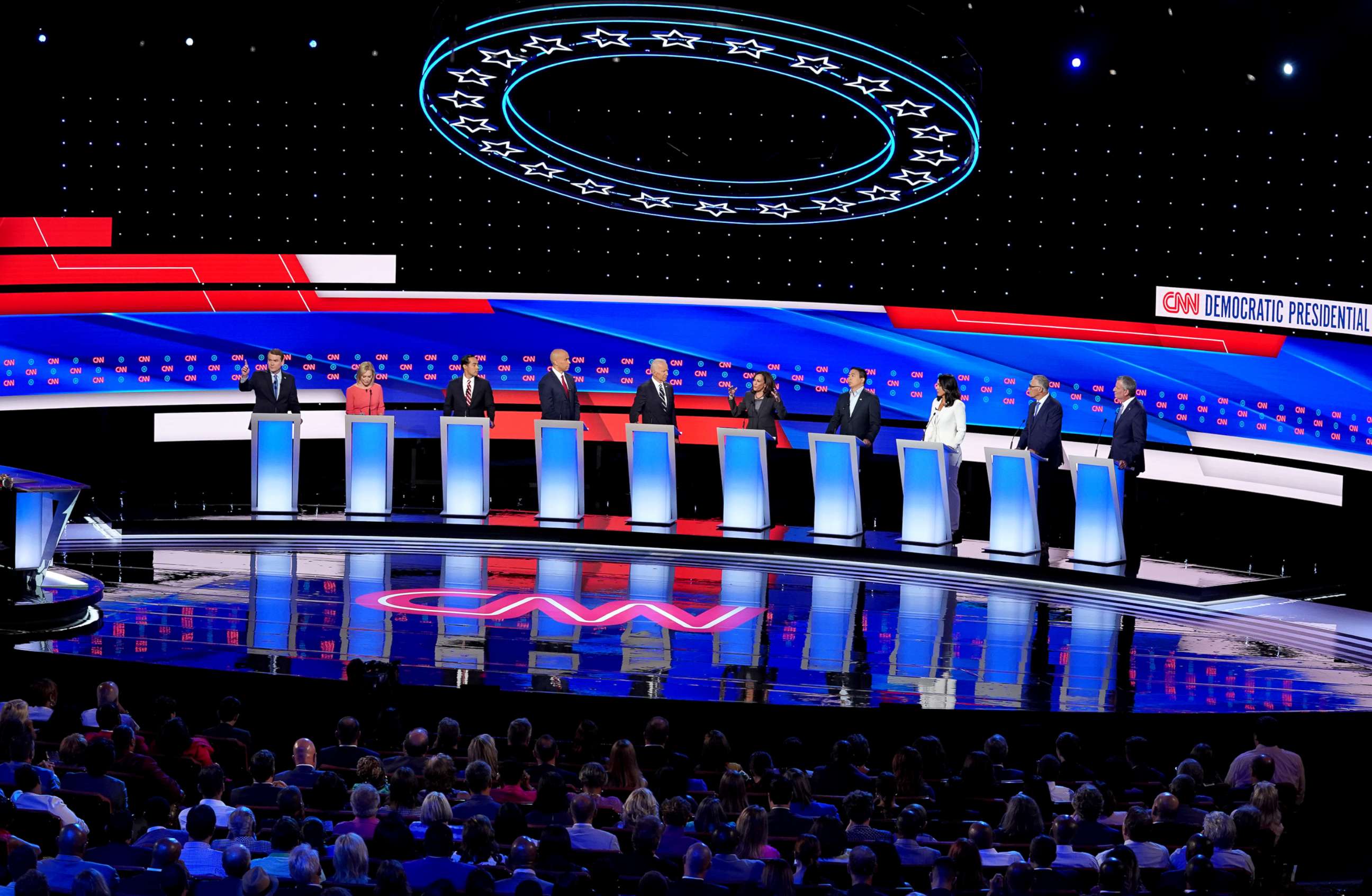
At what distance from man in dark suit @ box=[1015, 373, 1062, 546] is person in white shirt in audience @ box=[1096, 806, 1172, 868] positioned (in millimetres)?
5844

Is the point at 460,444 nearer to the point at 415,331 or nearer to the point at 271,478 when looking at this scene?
the point at 271,478

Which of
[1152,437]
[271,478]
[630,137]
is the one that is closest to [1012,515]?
[1152,437]

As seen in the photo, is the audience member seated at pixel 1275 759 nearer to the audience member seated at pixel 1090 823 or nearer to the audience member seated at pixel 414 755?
the audience member seated at pixel 1090 823

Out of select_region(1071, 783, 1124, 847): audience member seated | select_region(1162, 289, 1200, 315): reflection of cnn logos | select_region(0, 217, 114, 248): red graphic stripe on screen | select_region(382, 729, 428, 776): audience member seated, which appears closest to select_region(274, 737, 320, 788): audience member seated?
select_region(382, 729, 428, 776): audience member seated

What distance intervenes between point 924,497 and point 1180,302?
3.43 m

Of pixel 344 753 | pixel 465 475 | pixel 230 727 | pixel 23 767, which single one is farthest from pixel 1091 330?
pixel 23 767

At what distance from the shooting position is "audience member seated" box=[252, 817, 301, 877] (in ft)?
15.2

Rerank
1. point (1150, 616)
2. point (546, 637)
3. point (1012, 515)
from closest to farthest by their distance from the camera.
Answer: point (546, 637), point (1150, 616), point (1012, 515)

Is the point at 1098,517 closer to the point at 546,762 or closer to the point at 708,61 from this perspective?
the point at 708,61

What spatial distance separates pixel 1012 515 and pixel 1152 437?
10.7ft

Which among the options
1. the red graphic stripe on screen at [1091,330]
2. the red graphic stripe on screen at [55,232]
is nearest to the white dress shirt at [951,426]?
the red graphic stripe on screen at [1091,330]

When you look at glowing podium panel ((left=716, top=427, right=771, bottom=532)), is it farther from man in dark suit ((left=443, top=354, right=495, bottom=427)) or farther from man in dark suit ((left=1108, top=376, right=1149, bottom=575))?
man in dark suit ((left=1108, top=376, right=1149, bottom=575))

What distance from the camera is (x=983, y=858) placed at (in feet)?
16.3

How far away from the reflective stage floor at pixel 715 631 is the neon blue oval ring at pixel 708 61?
136 inches
